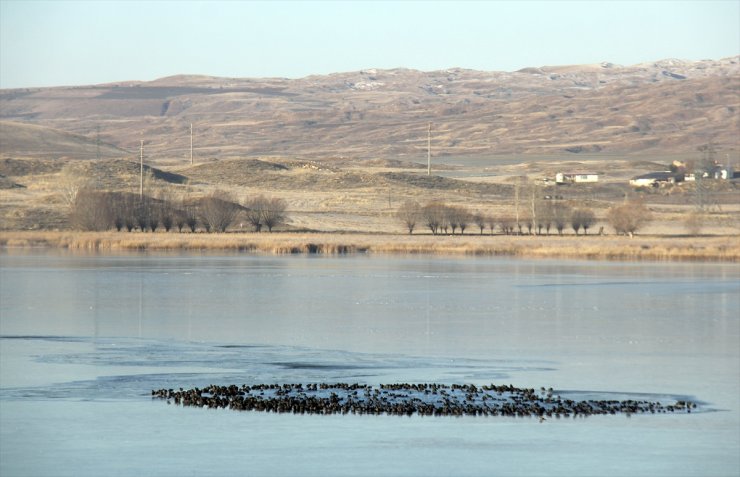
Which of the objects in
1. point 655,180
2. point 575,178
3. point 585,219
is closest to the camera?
point 585,219

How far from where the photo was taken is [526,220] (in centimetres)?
7012

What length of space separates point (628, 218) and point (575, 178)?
53384mm

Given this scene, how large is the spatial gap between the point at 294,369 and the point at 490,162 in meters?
143

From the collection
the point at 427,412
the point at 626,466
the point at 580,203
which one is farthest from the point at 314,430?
the point at 580,203

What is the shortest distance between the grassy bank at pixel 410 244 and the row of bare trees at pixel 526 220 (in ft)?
11.1

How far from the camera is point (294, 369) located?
1798 cm

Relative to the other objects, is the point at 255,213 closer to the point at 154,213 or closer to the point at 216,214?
the point at 216,214

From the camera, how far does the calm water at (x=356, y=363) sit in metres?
12.4

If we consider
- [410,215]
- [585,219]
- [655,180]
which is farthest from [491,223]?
[655,180]

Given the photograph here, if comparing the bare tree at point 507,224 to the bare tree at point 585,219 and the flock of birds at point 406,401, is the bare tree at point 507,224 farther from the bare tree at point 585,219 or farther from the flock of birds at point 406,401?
the flock of birds at point 406,401

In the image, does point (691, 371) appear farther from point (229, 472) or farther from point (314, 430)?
point (229, 472)

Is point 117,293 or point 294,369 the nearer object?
point 294,369

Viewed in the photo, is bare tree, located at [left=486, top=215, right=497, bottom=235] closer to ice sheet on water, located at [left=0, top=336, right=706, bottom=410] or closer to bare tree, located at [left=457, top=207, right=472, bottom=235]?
bare tree, located at [left=457, top=207, right=472, bottom=235]

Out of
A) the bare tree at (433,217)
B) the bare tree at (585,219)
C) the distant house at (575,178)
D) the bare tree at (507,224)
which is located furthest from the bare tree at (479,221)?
the distant house at (575,178)
